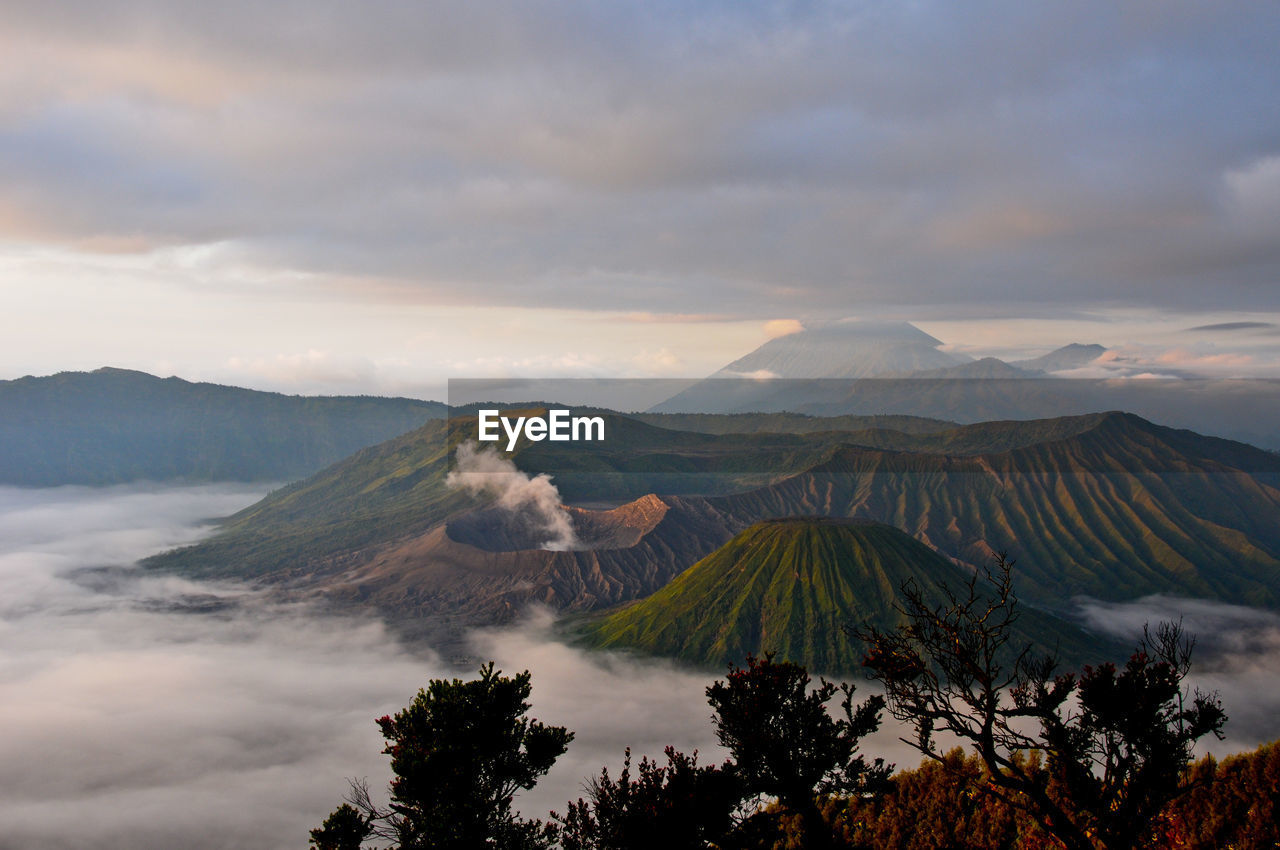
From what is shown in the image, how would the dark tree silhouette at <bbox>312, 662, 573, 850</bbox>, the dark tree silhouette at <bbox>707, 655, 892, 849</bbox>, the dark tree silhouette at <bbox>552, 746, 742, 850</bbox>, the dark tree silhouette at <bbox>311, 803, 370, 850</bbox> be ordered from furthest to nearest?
the dark tree silhouette at <bbox>311, 803, 370, 850</bbox>
the dark tree silhouette at <bbox>312, 662, 573, 850</bbox>
the dark tree silhouette at <bbox>707, 655, 892, 849</bbox>
the dark tree silhouette at <bbox>552, 746, 742, 850</bbox>

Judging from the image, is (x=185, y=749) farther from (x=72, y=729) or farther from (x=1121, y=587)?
(x=1121, y=587)

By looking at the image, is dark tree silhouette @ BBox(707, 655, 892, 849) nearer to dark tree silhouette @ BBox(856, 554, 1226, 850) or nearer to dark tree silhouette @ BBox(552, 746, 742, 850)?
dark tree silhouette @ BBox(552, 746, 742, 850)

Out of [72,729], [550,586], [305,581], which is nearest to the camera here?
[72,729]

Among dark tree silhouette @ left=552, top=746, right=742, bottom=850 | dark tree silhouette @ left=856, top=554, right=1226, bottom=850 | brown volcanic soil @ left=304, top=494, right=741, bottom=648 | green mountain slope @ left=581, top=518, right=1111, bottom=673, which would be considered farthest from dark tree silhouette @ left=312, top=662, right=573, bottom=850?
brown volcanic soil @ left=304, top=494, right=741, bottom=648

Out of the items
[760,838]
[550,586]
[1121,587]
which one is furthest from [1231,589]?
[760,838]

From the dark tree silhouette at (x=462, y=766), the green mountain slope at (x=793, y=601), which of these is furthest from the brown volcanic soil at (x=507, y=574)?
the dark tree silhouette at (x=462, y=766)

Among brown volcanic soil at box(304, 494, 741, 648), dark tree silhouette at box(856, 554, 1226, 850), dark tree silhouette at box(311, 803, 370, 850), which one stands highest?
dark tree silhouette at box(856, 554, 1226, 850)
